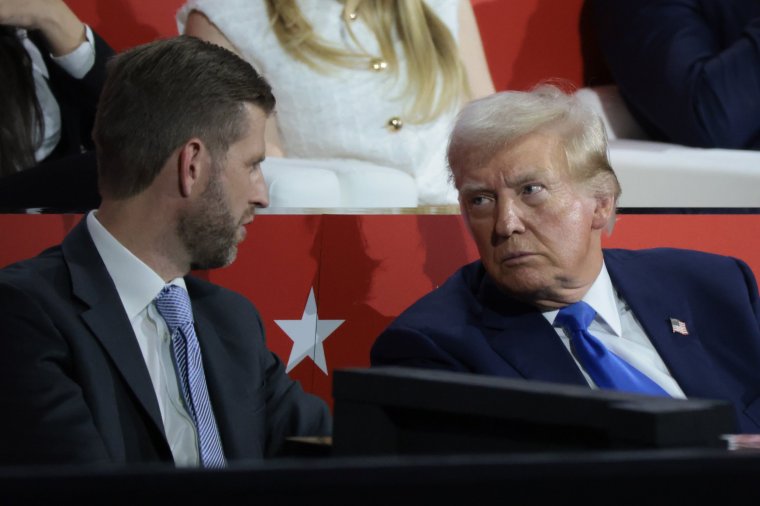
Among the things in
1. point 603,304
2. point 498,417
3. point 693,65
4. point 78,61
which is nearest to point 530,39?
point 693,65

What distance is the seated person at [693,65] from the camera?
11.1ft

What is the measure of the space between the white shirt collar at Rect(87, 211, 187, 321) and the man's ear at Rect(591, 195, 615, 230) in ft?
2.57

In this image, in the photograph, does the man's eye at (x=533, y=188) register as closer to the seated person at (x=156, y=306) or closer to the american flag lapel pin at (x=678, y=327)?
the american flag lapel pin at (x=678, y=327)

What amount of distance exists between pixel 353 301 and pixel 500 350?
0.51 metres

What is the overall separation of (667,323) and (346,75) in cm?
132

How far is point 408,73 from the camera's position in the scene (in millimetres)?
3104

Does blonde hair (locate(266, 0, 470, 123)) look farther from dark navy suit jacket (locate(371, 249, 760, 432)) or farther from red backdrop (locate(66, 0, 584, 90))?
dark navy suit jacket (locate(371, 249, 760, 432))

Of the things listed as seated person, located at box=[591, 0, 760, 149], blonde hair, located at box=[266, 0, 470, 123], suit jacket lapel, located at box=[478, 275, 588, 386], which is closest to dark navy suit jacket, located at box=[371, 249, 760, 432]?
suit jacket lapel, located at box=[478, 275, 588, 386]

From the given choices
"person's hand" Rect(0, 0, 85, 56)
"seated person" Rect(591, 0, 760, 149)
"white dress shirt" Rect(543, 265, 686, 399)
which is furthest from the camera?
"seated person" Rect(591, 0, 760, 149)

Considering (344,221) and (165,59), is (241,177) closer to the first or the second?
(165,59)

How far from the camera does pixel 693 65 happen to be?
3375 mm

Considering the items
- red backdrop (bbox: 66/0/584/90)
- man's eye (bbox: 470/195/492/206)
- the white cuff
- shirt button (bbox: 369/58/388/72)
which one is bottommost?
man's eye (bbox: 470/195/492/206)

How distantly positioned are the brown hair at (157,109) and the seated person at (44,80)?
3.03 feet

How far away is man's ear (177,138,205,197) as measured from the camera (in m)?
1.84
